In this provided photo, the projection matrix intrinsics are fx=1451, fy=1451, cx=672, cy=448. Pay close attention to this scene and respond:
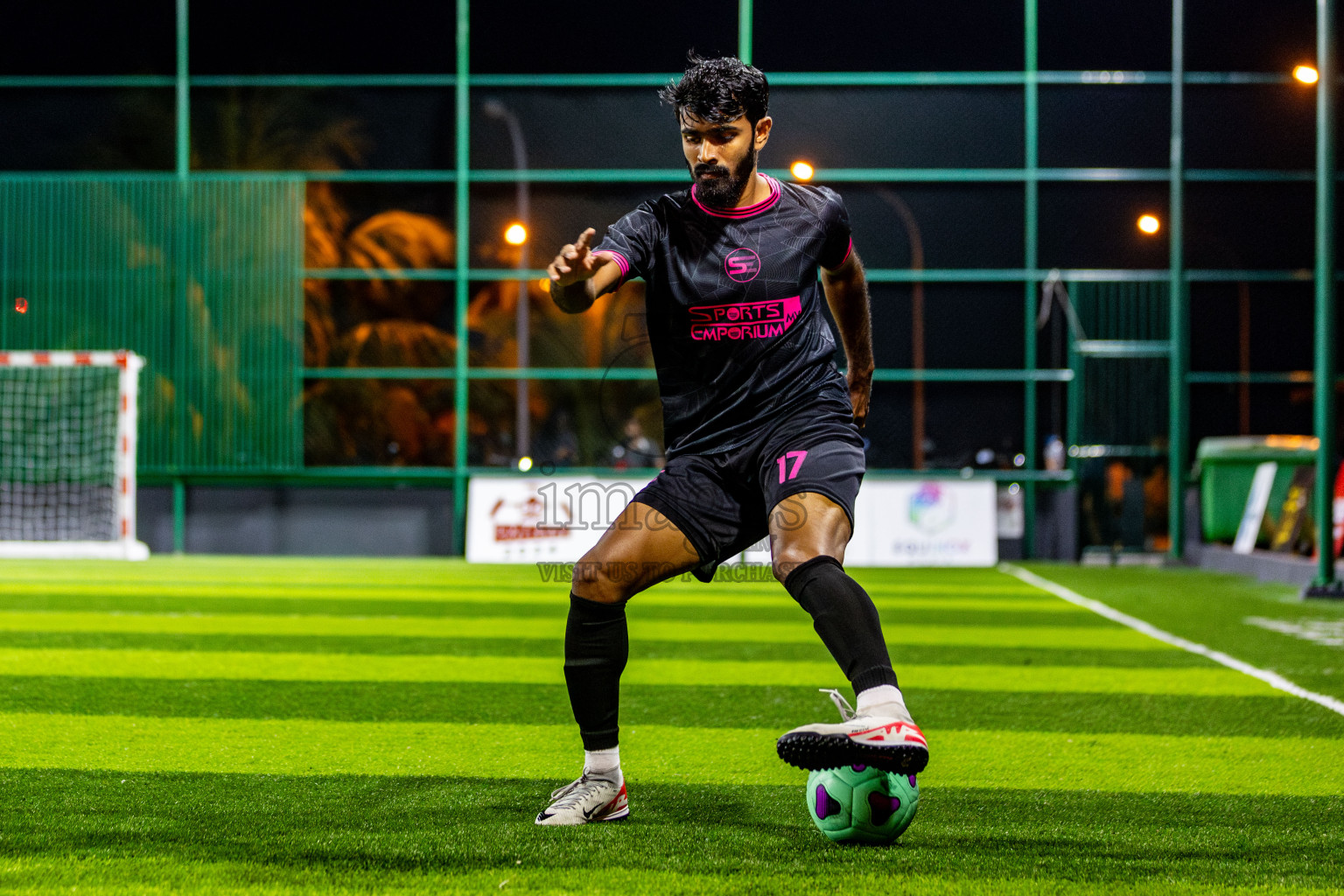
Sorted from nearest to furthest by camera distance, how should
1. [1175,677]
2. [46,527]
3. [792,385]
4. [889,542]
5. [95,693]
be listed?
[792,385], [95,693], [1175,677], [889,542], [46,527]

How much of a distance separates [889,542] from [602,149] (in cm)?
689

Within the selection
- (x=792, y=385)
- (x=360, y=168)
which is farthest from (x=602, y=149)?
(x=792, y=385)

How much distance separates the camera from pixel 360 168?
19938 mm

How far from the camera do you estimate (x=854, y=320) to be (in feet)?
13.4

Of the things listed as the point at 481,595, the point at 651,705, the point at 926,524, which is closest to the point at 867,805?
the point at 651,705

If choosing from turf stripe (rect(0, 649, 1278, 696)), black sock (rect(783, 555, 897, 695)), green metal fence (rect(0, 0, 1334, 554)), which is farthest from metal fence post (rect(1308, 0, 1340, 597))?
black sock (rect(783, 555, 897, 695))

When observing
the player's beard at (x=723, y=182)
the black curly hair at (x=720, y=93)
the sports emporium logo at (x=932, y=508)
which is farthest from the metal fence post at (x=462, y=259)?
the black curly hair at (x=720, y=93)

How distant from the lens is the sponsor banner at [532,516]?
56.5ft

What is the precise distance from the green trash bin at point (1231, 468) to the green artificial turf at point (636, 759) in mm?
6834

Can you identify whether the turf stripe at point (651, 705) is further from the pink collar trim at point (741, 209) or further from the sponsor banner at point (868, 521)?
the sponsor banner at point (868, 521)

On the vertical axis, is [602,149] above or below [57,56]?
below

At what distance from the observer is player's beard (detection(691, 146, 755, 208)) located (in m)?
3.74

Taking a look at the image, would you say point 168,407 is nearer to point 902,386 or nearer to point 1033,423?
point 902,386

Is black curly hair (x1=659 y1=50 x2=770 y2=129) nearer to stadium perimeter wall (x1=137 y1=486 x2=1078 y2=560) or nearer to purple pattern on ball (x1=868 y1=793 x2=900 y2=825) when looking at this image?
purple pattern on ball (x1=868 y1=793 x2=900 y2=825)
